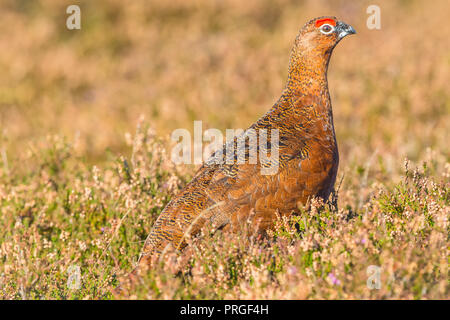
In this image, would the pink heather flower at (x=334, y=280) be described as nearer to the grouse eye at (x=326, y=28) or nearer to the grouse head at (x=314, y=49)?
the grouse head at (x=314, y=49)

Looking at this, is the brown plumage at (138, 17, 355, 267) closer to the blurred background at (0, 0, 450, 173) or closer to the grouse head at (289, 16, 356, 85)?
the grouse head at (289, 16, 356, 85)

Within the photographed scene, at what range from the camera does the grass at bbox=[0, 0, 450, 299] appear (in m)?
2.90

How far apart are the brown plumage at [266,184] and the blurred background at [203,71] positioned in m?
1.73

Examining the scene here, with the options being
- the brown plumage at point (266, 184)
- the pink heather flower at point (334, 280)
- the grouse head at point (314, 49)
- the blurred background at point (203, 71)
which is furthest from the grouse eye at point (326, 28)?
the pink heather flower at point (334, 280)

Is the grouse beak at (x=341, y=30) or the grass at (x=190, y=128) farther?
the grouse beak at (x=341, y=30)

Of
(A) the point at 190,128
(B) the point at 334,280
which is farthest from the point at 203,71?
(B) the point at 334,280

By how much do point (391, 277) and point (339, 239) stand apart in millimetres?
556

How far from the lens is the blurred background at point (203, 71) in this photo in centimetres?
796

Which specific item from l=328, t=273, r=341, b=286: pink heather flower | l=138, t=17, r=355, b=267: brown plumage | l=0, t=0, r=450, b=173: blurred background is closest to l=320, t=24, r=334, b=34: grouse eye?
l=138, t=17, r=355, b=267: brown plumage

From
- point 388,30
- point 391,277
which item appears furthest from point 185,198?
point 388,30

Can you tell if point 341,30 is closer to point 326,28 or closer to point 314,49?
point 326,28

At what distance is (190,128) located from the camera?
8.16 m

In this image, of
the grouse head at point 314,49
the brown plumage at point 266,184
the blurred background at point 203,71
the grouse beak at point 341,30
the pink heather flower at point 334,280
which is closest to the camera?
the pink heather flower at point 334,280
